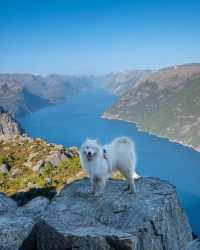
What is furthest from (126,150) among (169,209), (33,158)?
(33,158)

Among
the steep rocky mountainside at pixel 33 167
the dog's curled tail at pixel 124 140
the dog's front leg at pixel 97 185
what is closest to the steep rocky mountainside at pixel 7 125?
the steep rocky mountainside at pixel 33 167

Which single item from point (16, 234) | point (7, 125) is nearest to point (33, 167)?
point (16, 234)

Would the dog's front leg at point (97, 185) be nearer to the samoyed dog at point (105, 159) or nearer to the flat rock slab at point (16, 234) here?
the samoyed dog at point (105, 159)

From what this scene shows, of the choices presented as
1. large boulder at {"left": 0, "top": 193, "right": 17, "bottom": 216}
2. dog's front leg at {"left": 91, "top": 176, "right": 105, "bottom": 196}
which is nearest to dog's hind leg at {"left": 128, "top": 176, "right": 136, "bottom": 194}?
dog's front leg at {"left": 91, "top": 176, "right": 105, "bottom": 196}

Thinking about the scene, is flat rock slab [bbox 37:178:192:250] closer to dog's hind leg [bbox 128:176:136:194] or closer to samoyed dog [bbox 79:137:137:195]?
dog's hind leg [bbox 128:176:136:194]

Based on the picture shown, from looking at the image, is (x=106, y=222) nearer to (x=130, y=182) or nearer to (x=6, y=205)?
(x=130, y=182)

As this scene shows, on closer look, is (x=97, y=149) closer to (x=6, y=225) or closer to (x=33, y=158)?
(x=6, y=225)
